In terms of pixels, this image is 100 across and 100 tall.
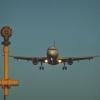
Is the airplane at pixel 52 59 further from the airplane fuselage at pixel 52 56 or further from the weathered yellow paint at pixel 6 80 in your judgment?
the weathered yellow paint at pixel 6 80

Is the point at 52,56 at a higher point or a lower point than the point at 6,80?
higher

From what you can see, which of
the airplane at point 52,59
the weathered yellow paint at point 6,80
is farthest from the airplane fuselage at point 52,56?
the weathered yellow paint at point 6,80

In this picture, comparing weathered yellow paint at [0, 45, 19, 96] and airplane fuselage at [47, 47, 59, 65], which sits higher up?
airplane fuselage at [47, 47, 59, 65]

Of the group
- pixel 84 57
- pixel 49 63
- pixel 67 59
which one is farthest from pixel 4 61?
pixel 84 57

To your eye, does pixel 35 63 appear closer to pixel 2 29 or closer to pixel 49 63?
pixel 49 63

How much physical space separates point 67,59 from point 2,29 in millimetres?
57312

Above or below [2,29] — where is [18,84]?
below

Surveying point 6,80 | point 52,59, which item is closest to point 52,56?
point 52,59

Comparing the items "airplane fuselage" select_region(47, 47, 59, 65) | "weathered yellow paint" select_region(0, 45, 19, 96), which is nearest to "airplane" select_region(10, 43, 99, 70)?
"airplane fuselage" select_region(47, 47, 59, 65)

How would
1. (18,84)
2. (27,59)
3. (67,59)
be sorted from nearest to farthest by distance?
(18,84), (67,59), (27,59)

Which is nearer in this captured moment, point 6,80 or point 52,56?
point 6,80

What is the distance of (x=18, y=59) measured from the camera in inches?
6260

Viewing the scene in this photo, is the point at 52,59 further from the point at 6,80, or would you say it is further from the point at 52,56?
the point at 6,80

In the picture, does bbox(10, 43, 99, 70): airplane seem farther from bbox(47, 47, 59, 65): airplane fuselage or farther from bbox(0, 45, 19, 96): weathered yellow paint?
bbox(0, 45, 19, 96): weathered yellow paint
